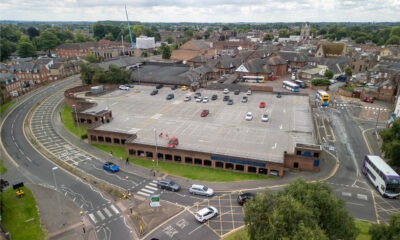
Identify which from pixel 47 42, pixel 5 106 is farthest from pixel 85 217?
pixel 47 42

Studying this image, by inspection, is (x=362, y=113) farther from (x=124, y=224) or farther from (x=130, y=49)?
(x=130, y=49)

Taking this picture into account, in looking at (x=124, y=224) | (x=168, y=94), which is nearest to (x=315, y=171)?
(x=124, y=224)

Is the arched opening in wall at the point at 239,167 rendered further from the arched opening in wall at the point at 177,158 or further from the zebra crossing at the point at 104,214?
the zebra crossing at the point at 104,214

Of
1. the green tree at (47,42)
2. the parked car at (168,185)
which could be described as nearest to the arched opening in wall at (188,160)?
the parked car at (168,185)

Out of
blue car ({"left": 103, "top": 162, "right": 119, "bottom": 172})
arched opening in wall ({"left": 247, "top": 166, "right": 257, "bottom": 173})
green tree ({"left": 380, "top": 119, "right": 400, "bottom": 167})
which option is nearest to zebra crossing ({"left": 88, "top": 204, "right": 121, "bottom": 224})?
blue car ({"left": 103, "top": 162, "right": 119, "bottom": 172})

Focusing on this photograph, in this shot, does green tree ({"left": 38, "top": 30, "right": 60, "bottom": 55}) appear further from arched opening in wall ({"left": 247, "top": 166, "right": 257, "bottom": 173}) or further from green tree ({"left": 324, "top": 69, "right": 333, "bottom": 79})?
arched opening in wall ({"left": 247, "top": 166, "right": 257, "bottom": 173})

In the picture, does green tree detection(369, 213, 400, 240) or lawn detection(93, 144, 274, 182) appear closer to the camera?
green tree detection(369, 213, 400, 240)
